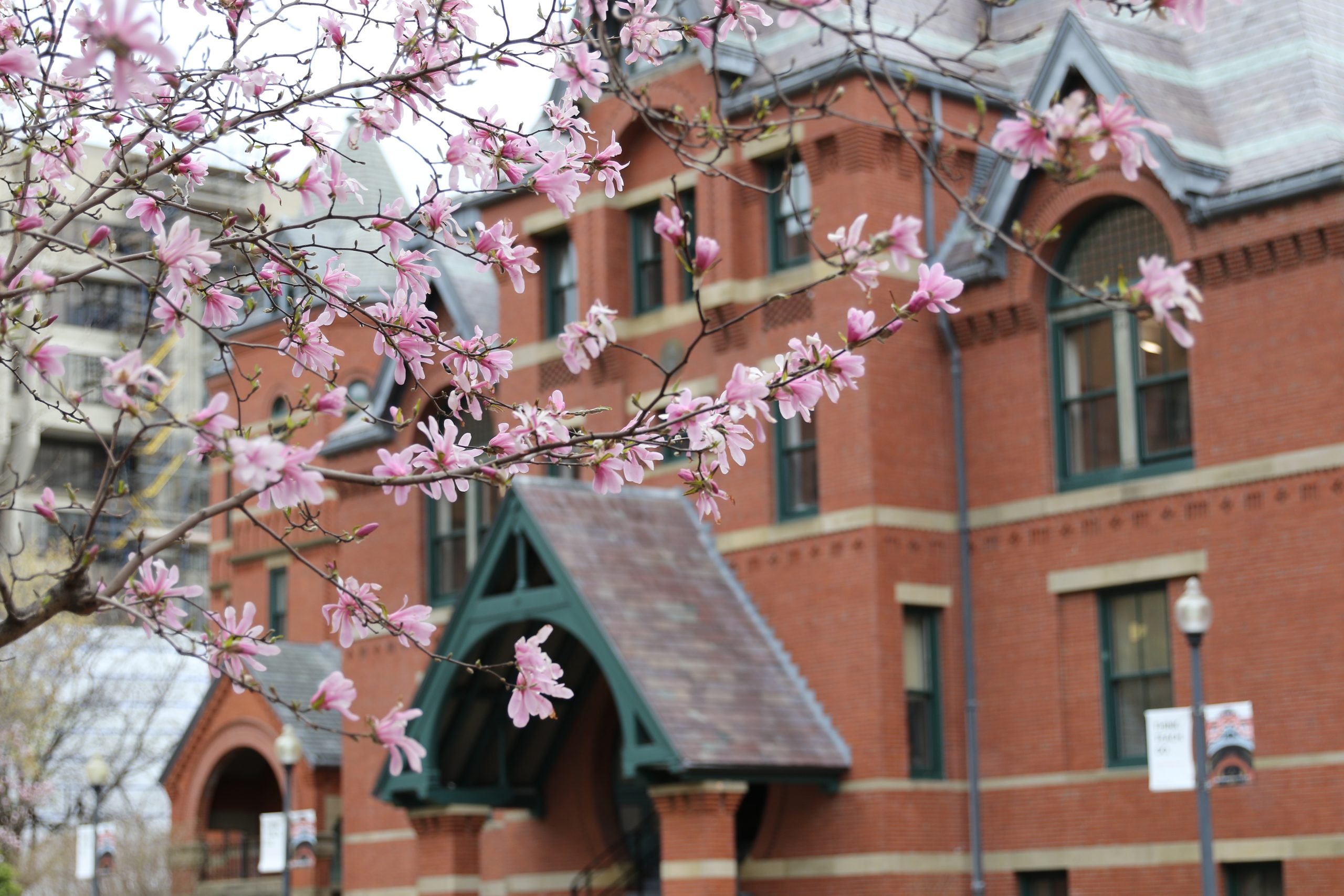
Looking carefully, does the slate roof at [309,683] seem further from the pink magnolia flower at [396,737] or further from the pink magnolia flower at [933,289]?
the pink magnolia flower at [933,289]

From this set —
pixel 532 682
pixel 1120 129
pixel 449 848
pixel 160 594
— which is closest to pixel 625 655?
pixel 449 848

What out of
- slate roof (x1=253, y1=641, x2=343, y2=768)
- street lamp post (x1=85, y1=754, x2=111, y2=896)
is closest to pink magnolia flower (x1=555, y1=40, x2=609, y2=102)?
slate roof (x1=253, y1=641, x2=343, y2=768)

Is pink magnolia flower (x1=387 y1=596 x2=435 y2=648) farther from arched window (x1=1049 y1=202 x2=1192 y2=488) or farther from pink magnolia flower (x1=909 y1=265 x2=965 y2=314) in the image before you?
arched window (x1=1049 y1=202 x2=1192 y2=488)

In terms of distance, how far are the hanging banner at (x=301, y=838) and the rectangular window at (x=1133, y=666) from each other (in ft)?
37.4

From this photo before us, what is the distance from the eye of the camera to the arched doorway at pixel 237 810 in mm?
35125

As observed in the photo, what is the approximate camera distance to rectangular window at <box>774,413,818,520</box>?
2453 cm

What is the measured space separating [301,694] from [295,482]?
98.0 ft

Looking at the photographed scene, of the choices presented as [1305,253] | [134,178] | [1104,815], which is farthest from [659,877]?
[134,178]

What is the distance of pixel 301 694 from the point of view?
114 feet

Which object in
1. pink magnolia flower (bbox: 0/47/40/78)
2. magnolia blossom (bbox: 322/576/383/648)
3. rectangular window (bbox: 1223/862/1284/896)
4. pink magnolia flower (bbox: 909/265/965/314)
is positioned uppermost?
pink magnolia flower (bbox: 0/47/40/78)

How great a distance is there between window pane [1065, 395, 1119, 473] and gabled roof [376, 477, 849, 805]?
439 cm

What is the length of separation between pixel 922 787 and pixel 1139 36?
982 centimetres

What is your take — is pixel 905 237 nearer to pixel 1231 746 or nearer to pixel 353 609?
pixel 353 609

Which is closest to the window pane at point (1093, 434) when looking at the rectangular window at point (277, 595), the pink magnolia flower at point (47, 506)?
the pink magnolia flower at point (47, 506)
